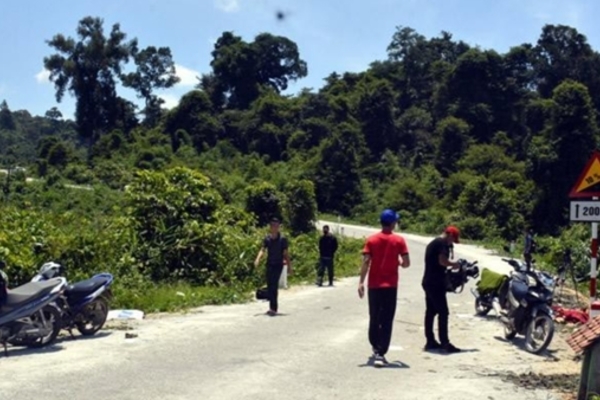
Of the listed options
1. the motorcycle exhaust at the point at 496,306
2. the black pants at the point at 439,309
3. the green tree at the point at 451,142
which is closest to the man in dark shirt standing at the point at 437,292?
the black pants at the point at 439,309

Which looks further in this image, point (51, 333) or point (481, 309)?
point (481, 309)

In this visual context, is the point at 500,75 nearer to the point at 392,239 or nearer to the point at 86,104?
the point at 86,104

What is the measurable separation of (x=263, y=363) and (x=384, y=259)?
1983mm

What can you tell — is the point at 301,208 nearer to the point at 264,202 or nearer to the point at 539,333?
the point at 264,202

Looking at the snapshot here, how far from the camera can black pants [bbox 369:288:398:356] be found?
33.0ft

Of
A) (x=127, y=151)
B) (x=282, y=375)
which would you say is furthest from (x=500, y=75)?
(x=282, y=375)

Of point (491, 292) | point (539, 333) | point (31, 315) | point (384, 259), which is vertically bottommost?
point (539, 333)

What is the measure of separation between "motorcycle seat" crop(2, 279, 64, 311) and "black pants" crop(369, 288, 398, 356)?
432cm

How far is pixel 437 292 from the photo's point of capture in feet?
36.8

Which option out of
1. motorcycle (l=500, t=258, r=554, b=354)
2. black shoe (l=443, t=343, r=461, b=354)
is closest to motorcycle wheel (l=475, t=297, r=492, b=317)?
motorcycle (l=500, t=258, r=554, b=354)

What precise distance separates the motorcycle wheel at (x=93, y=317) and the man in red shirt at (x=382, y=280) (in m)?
4.12

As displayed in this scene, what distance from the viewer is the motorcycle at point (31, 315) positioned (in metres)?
10.2

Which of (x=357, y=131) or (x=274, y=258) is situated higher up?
(x=357, y=131)

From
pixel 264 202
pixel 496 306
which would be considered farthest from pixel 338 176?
pixel 496 306
